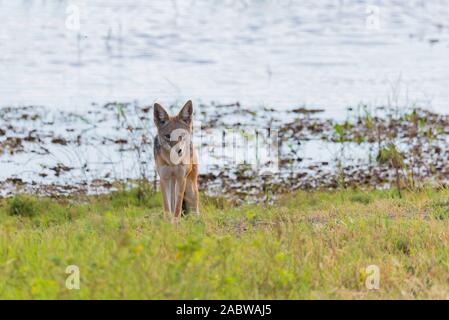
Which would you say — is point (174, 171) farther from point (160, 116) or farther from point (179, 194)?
point (160, 116)

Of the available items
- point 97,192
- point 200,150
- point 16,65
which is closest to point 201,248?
point 97,192

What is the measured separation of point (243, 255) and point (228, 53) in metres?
16.1

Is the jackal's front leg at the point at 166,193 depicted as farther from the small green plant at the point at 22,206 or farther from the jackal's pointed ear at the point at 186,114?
the small green plant at the point at 22,206

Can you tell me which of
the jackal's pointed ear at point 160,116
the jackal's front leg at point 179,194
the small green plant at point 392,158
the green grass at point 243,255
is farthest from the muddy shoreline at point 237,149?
the jackal's pointed ear at point 160,116

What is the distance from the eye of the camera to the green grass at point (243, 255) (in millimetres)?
6508

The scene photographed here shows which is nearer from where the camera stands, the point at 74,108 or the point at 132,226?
the point at 132,226

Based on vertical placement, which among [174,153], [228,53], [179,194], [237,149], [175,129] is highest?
[228,53]

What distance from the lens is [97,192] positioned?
1331 cm

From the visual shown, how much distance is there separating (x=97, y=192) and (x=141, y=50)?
10510 mm

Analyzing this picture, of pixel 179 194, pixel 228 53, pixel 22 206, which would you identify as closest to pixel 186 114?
pixel 179 194

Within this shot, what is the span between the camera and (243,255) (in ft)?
24.6

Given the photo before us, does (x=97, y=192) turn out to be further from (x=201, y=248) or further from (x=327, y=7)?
(x=327, y=7)

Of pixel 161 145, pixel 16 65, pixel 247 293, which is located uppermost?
pixel 16 65

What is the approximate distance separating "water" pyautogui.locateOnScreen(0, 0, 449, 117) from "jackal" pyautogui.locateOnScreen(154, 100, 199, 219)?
12.4 feet
